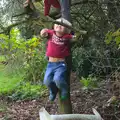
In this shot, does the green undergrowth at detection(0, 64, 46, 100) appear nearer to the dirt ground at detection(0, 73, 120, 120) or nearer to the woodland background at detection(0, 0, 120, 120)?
the woodland background at detection(0, 0, 120, 120)

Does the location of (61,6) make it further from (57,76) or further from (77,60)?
(77,60)

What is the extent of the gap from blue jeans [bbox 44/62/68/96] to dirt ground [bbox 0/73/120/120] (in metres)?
1.58

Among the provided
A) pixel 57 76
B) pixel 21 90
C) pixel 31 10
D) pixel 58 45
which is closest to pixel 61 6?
pixel 31 10

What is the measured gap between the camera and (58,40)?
4.03m

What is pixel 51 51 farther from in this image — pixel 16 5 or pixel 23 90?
pixel 23 90

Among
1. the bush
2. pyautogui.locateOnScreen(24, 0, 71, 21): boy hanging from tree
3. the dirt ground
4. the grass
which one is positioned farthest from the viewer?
the grass

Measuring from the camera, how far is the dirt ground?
5.57 metres

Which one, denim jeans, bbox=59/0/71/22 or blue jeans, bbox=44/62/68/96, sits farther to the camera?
denim jeans, bbox=59/0/71/22

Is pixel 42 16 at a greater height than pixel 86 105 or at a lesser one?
greater

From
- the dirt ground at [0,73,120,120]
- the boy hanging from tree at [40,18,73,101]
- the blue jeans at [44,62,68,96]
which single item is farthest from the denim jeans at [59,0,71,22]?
the dirt ground at [0,73,120,120]

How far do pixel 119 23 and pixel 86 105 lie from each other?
1.82 meters

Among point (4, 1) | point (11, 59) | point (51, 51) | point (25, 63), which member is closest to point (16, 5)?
point (4, 1)

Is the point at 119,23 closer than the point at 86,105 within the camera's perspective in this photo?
Yes

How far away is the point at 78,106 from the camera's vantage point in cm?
632
